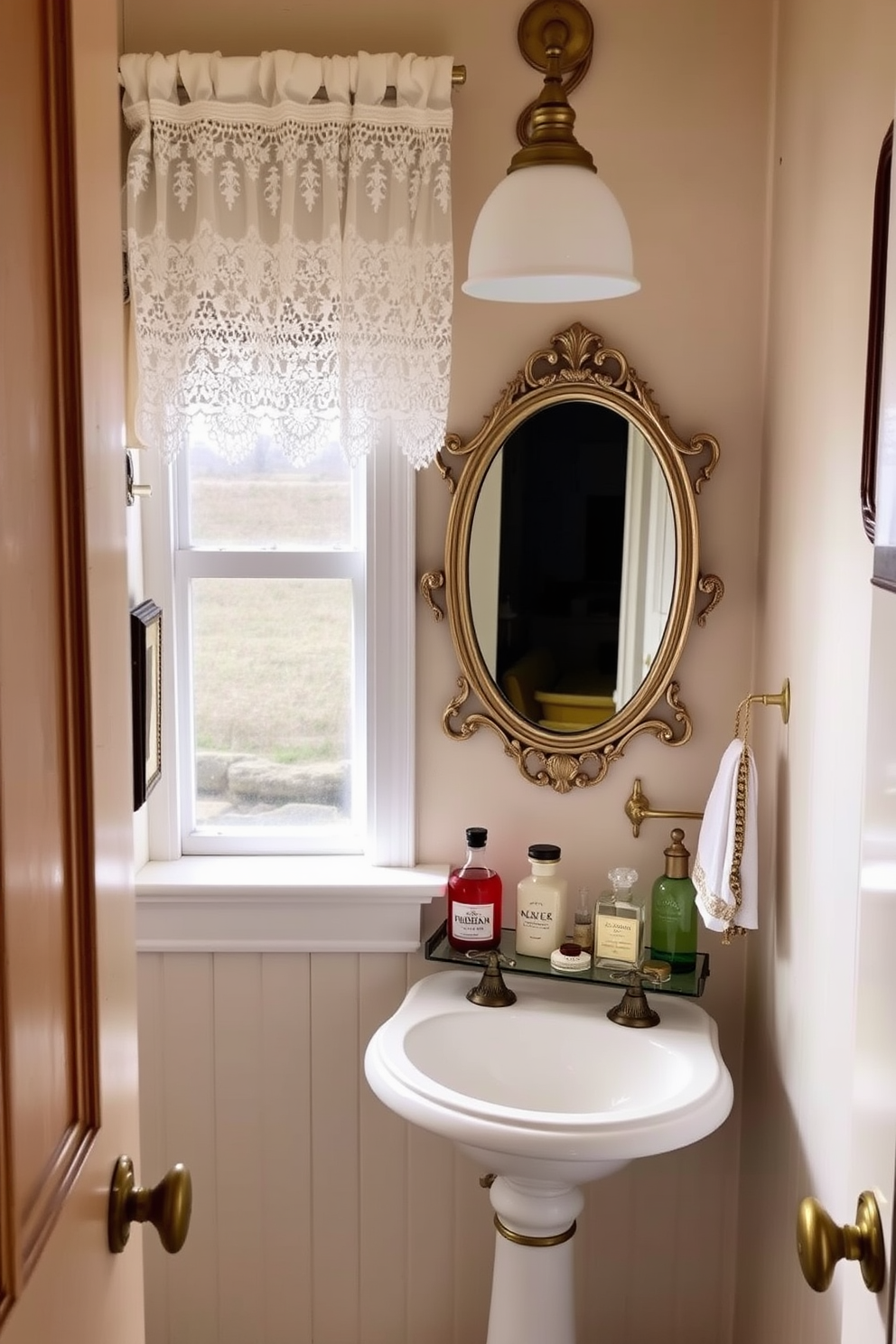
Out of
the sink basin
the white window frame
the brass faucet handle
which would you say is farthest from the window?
the sink basin

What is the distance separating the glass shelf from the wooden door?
3.40 feet

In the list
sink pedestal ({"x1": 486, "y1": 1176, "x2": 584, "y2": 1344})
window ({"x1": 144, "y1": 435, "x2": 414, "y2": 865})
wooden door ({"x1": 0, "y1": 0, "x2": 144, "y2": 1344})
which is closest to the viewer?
wooden door ({"x1": 0, "y1": 0, "x2": 144, "y2": 1344})

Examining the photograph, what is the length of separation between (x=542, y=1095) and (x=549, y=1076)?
0.03 metres

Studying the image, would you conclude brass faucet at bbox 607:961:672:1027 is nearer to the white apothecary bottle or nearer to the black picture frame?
the white apothecary bottle

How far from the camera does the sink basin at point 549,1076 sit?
1.59 metres

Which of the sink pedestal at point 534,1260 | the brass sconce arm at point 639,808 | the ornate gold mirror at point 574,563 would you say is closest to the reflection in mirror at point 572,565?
the ornate gold mirror at point 574,563

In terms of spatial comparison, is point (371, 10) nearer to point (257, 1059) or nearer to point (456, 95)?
point (456, 95)

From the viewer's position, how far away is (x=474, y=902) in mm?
1981

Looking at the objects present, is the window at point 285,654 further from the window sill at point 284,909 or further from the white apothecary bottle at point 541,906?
the white apothecary bottle at point 541,906

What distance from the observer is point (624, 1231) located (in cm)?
214

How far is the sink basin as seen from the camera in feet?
5.21

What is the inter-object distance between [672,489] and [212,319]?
2.51 feet

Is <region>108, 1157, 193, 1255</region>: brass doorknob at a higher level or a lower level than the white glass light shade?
lower

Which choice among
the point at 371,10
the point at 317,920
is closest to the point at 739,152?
the point at 371,10
